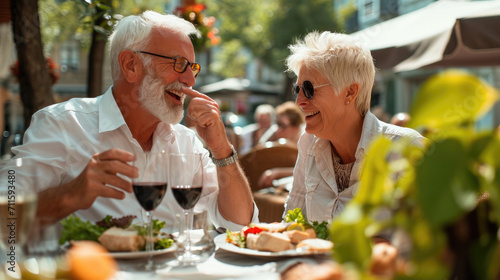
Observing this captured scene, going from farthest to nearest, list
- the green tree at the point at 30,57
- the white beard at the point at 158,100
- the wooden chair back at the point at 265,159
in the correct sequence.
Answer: the wooden chair back at the point at 265,159, the green tree at the point at 30,57, the white beard at the point at 158,100

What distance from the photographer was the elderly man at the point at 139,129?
2277mm

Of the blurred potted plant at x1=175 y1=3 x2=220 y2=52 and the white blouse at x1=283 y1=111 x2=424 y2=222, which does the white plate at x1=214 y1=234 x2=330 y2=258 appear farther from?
the blurred potted plant at x1=175 y1=3 x2=220 y2=52

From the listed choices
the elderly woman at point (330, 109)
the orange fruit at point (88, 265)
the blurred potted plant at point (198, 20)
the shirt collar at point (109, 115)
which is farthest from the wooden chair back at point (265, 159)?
the orange fruit at point (88, 265)

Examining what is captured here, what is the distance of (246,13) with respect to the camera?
28.0m

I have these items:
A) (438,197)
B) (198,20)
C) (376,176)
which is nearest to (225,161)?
(376,176)

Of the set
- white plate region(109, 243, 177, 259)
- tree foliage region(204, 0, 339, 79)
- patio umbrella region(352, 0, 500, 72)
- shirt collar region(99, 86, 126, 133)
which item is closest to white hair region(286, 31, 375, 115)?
patio umbrella region(352, 0, 500, 72)

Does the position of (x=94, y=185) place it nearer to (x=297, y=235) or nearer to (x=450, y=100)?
(x=297, y=235)

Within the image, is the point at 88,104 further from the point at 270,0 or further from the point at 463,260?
the point at 270,0

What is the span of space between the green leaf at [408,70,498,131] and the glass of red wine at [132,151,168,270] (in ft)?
2.63

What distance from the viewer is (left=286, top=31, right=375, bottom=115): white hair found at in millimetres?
2834

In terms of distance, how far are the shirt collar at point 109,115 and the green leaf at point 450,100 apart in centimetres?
193

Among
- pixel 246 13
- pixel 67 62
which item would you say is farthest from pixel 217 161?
pixel 67 62

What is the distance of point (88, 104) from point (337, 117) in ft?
4.50

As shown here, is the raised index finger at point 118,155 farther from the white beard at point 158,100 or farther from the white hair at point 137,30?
the white hair at point 137,30
